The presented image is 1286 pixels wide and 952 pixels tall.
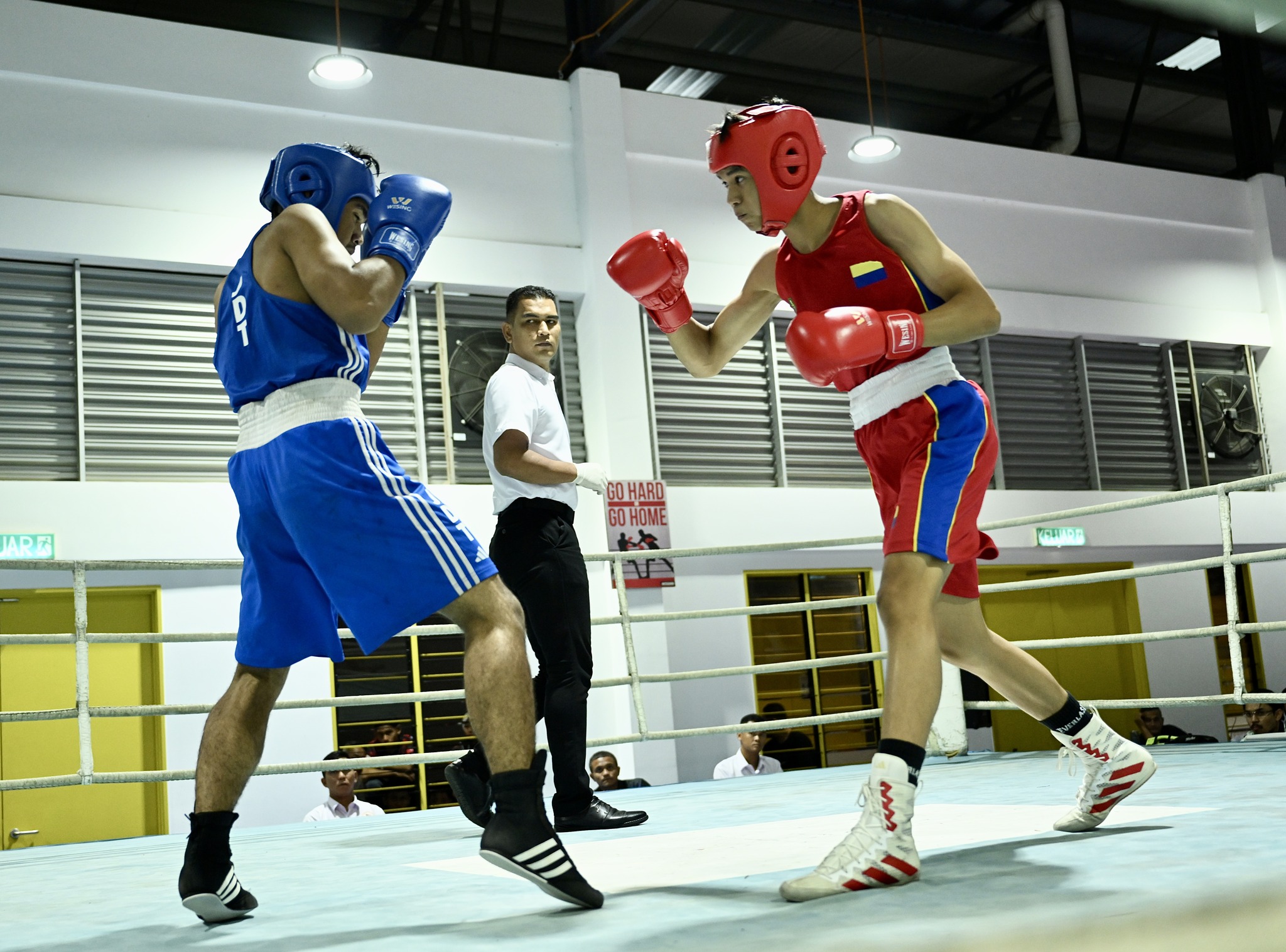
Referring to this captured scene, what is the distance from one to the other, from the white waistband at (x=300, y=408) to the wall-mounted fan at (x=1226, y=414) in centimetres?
1009

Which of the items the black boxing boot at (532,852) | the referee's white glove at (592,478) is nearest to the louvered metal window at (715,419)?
the referee's white glove at (592,478)

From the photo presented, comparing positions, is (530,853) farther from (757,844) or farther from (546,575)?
(546,575)

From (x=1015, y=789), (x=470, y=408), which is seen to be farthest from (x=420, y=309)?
(x=1015, y=789)

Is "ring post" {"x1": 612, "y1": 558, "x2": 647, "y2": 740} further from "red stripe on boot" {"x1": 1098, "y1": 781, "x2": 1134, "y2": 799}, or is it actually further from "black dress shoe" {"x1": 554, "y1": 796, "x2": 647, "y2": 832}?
"red stripe on boot" {"x1": 1098, "y1": 781, "x2": 1134, "y2": 799}

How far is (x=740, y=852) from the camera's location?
1939 millimetres

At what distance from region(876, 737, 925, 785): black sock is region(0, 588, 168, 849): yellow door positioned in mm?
5693

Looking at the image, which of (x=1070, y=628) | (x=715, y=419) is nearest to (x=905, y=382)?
(x=715, y=419)

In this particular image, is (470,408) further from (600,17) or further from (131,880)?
(131,880)

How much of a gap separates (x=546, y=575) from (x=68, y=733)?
5.01m

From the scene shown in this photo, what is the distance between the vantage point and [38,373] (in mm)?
6668

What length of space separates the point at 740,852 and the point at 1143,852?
624 millimetres

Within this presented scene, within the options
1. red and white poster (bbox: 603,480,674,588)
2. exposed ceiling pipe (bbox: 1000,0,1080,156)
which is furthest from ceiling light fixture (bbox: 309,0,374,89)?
exposed ceiling pipe (bbox: 1000,0,1080,156)

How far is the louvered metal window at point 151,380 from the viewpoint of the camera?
680 centimetres


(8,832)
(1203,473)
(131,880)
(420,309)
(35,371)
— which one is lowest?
(8,832)
